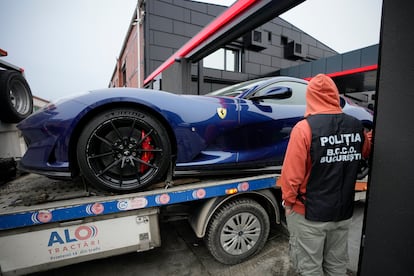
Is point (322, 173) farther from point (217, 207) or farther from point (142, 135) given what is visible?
point (142, 135)

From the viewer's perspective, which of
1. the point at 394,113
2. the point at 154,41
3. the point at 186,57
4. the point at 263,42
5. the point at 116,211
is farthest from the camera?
the point at 263,42

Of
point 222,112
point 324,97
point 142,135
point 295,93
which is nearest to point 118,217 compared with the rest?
point 142,135

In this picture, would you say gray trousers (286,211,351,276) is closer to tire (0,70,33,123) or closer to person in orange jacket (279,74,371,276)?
person in orange jacket (279,74,371,276)

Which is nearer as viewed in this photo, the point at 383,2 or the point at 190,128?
the point at 383,2

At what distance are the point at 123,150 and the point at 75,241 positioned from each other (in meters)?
0.77

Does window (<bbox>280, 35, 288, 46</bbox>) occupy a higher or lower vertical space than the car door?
higher

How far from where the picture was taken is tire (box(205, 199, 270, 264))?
2.05 metres

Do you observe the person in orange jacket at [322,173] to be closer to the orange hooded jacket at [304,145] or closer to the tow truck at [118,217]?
the orange hooded jacket at [304,145]

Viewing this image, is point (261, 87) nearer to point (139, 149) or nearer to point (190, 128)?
point (190, 128)

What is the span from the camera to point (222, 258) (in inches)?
81.8

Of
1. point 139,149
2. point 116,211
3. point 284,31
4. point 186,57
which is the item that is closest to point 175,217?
point 116,211

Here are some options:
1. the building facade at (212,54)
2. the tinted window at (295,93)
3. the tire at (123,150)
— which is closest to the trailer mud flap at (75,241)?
the tire at (123,150)

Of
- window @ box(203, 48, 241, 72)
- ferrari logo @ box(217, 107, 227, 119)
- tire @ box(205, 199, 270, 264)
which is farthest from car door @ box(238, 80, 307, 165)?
window @ box(203, 48, 241, 72)

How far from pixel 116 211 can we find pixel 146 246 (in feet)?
1.42
